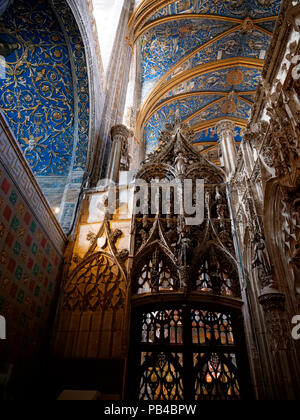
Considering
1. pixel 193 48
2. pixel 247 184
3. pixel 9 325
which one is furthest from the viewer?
pixel 193 48

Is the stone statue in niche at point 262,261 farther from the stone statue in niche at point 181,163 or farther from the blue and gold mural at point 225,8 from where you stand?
the blue and gold mural at point 225,8

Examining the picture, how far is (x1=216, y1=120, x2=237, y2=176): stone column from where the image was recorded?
7188 mm

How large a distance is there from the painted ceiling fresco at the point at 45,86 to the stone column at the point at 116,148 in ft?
2.34

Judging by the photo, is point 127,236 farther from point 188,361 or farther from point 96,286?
point 188,361

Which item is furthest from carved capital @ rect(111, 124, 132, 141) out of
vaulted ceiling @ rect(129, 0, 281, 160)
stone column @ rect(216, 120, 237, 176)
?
vaulted ceiling @ rect(129, 0, 281, 160)

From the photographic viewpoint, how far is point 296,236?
3.63 m

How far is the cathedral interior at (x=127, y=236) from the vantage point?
3.76 metres

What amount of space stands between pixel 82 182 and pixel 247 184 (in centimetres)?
378

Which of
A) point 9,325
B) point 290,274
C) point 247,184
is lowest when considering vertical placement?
point 9,325

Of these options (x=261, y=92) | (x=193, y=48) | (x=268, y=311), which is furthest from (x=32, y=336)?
(x=193, y=48)

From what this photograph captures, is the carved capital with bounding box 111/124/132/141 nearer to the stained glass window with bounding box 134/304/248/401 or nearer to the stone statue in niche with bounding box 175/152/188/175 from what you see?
the stone statue in niche with bounding box 175/152/188/175

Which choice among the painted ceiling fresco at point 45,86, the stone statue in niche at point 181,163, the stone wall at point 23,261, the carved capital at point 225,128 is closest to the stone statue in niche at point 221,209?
the stone statue in niche at point 181,163

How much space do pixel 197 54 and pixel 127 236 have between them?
1091 centimetres
